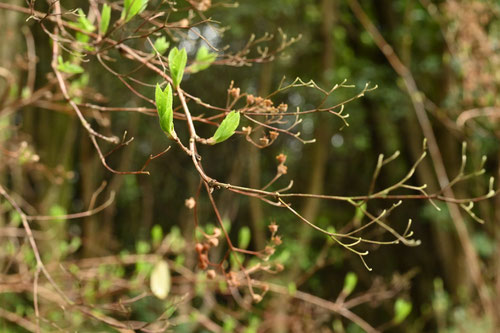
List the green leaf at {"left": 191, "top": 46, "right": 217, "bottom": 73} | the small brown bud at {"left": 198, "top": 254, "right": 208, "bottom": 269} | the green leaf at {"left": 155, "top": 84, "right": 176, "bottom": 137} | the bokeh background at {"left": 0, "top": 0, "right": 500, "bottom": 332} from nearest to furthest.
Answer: the green leaf at {"left": 155, "top": 84, "right": 176, "bottom": 137}, the small brown bud at {"left": 198, "top": 254, "right": 208, "bottom": 269}, the green leaf at {"left": 191, "top": 46, "right": 217, "bottom": 73}, the bokeh background at {"left": 0, "top": 0, "right": 500, "bottom": 332}

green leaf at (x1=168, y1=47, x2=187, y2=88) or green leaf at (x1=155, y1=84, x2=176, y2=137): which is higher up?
green leaf at (x1=168, y1=47, x2=187, y2=88)

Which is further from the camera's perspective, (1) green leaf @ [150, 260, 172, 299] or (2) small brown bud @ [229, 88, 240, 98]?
(1) green leaf @ [150, 260, 172, 299]

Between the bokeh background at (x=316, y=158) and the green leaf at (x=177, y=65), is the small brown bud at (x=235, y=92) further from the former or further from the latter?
the bokeh background at (x=316, y=158)

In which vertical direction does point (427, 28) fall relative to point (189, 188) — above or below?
above

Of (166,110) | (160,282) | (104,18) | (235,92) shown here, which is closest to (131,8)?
(104,18)

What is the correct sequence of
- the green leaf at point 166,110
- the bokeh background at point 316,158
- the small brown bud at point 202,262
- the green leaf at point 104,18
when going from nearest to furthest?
the green leaf at point 166,110, the small brown bud at point 202,262, the green leaf at point 104,18, the bokeh background at point 316,158

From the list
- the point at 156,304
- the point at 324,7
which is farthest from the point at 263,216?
the point at 324,7

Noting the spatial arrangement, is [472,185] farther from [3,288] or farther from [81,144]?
[3,288]

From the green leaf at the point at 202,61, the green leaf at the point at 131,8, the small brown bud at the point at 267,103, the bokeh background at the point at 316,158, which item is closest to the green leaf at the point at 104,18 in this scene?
the green leaf at the point at 131,8

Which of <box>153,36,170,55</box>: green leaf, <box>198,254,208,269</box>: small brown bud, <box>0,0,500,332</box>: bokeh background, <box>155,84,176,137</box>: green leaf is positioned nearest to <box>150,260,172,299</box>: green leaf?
<box>198,254,208,269</box>: small brown bud

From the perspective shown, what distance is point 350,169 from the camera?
6.33m

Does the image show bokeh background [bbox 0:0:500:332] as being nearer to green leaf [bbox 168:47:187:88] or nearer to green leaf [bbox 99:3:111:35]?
green leaf [bbox 99:3:111:35]

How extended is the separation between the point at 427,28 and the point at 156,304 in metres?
3.51

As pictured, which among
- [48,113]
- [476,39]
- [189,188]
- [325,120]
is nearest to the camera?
[476,39]
